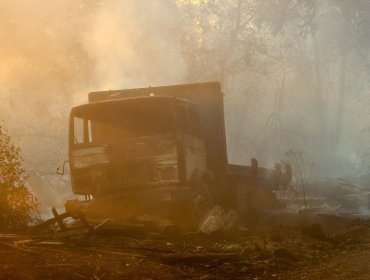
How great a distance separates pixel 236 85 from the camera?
102 feet

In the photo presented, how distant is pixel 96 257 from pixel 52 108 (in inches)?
878

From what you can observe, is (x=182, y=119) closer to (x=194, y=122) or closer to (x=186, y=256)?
(x=194, y=122)

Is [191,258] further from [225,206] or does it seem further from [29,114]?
[29,114]

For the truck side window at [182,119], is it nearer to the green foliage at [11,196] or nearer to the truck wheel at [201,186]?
the truck wheel at [201,186]

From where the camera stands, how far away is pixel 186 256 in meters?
5.91

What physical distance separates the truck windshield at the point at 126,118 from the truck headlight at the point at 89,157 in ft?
0.82

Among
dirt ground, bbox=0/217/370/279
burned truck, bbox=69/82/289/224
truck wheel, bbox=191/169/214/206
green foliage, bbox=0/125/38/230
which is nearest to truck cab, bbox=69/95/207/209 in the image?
burned truck, bbox=69/82/289/224

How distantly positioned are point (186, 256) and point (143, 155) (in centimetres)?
283

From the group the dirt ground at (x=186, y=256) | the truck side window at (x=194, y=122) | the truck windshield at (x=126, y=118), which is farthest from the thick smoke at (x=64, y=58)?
the dirt ground at (x=186, y=256)

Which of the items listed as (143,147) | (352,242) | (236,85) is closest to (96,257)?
(143,147)

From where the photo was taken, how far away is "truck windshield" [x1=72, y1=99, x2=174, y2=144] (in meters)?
8.76

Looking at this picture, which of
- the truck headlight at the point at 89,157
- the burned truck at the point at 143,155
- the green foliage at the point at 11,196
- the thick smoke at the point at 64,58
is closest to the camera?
the burned truck at the point at 143,155

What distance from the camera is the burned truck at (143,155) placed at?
8258 millimetres

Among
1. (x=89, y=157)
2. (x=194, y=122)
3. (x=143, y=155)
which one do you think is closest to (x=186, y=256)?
(x=143, y=155)
